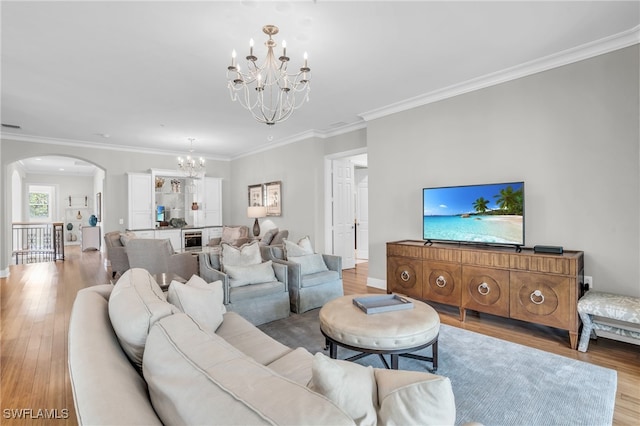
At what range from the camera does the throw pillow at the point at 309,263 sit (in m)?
3.91

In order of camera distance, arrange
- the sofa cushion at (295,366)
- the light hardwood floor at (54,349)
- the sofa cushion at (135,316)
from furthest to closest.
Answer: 1. the light hardwood floor at (54,349)
2. the sofa cushion at (295,366)
3. the sofa cushion at (135,316)

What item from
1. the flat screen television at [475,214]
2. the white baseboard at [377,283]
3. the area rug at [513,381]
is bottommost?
the area rug at [513,381]

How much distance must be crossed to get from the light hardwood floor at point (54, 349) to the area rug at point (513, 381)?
117 millimetres

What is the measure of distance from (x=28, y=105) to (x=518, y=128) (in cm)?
Answer: 649

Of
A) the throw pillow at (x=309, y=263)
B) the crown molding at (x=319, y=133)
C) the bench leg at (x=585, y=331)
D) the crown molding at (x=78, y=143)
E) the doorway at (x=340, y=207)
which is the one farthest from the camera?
the doorway at (x=340, y=207)

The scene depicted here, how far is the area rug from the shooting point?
76.7 inches

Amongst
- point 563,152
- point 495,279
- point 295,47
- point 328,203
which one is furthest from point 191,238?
point 563,152

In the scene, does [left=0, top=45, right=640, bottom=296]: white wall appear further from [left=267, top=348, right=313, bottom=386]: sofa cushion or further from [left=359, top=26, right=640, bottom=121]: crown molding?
[left=267, top=348, right=313, bottom=386]: sofa cushion

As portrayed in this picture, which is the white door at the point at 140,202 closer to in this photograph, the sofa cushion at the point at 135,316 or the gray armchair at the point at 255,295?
the gray armchair at the point at 255,295

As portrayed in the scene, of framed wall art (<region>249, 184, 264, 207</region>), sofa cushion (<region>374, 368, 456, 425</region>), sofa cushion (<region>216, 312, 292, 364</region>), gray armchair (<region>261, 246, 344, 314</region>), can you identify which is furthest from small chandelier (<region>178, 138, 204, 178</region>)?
sofa cushion (<region>374, 368, 456, 425</region>)

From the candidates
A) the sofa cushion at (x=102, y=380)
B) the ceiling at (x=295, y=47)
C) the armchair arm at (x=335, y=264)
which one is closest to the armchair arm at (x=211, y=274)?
the armchair arm at (x=335, y=264)

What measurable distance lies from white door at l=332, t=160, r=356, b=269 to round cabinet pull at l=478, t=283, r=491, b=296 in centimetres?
338

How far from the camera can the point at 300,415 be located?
2.17ft

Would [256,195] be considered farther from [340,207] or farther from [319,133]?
[319,133]
